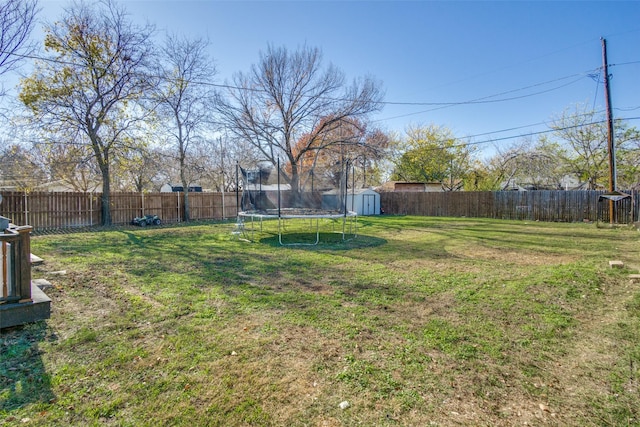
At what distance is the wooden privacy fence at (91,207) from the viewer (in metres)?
10.1

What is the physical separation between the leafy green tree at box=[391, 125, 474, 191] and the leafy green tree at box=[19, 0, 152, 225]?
60.8 ft

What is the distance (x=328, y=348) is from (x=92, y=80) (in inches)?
495

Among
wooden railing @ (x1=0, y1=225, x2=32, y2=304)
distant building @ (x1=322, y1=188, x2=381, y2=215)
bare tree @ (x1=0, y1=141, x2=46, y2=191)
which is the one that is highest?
bare tree @ (x1=0, y1=141, x2=46, y2=191)

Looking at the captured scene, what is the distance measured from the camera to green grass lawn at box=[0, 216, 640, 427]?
167 cm

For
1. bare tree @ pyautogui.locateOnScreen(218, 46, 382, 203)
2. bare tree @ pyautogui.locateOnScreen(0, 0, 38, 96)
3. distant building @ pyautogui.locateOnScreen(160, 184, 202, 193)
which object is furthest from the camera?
distant building @ pyautogui.locateOnScreen(160, 184, 202, 193)

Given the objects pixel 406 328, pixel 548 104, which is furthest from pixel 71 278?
pixel 548 104

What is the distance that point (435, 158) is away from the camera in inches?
991

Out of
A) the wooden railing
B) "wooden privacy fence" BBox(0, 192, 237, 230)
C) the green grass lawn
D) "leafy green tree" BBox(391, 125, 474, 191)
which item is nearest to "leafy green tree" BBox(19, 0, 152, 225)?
"wooden privacy fence" BBox(0, 192, 237, 230)

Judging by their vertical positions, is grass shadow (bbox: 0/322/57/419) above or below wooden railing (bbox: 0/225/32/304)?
below

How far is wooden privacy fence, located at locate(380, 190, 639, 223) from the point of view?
1285cm

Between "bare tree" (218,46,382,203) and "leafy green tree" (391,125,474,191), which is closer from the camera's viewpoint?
"bare tree" (218,46,382,203)

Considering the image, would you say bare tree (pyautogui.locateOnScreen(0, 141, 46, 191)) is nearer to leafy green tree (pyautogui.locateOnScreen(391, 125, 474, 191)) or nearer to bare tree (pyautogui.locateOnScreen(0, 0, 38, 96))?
bare tree (pyautogui.locateOnScreen(0, 0, 38, 96))

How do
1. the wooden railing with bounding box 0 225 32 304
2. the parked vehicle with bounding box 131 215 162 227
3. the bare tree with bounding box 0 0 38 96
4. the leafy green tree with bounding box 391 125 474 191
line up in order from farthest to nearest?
the leafy green tree with bounding box 391 125 474 191 → the parked vehicle with bounding box 131 215 162 227 → the bare tree with bounding box 0 0 38 96 → the wooden railing with bounding box 0 225 32 304

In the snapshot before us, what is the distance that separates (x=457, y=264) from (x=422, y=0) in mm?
8659
